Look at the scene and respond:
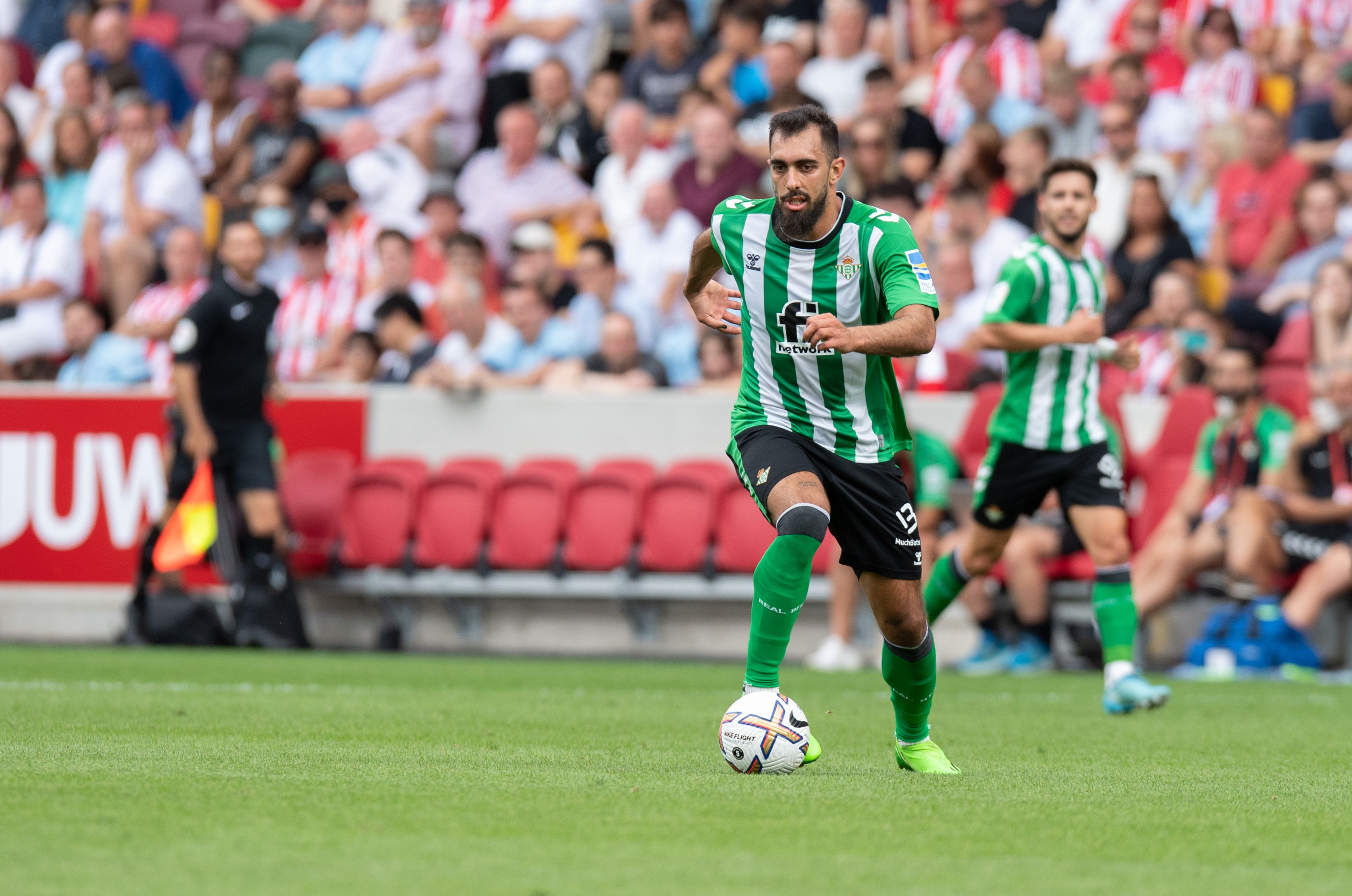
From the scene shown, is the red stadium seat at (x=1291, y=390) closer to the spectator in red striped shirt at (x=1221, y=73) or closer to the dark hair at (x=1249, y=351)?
the dark hair at (x=1249, y=351)

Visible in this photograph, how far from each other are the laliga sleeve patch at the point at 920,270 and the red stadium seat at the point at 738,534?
704 centimetres

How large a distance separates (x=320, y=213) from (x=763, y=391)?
11386 mm

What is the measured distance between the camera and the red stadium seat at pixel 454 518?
13.5 m

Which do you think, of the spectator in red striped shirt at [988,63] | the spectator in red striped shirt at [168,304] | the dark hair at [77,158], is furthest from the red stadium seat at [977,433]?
the dark hair at [77,158]

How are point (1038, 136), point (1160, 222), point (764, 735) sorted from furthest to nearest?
point (1038, 136) < point (1160, 222) < point (764, 735)

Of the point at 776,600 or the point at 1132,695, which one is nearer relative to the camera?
the point at 776,600

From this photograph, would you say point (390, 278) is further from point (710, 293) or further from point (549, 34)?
point (710, 293)

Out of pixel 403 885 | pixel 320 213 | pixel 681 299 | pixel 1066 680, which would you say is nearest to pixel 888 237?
pixel 403 885

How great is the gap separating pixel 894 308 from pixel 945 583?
3.56 m

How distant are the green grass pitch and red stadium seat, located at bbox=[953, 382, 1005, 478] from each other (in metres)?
3.57

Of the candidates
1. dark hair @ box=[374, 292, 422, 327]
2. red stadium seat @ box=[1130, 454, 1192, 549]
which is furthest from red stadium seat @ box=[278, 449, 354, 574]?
red stadium seat @ box=[1130, 454, 1192, 549]

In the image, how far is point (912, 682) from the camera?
6.01 meters

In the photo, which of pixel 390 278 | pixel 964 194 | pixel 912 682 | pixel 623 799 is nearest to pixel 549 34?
pixel 390 278

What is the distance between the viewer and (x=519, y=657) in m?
13.1
